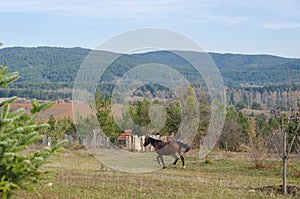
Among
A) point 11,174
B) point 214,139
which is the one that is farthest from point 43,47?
point 11,174

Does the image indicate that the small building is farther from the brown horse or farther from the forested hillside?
the forested hillside

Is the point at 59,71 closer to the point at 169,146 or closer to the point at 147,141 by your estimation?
the point at 147,141

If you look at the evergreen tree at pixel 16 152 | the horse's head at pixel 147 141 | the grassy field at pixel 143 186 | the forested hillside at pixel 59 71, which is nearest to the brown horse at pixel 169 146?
the horse's head at pixel 147 141

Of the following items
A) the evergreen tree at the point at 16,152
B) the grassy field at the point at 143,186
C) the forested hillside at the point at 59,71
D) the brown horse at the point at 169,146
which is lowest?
the grassy field at the point at 143,186

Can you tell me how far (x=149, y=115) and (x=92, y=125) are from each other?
4506mm

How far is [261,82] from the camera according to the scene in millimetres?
124438

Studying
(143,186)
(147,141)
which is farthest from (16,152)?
(147,141)

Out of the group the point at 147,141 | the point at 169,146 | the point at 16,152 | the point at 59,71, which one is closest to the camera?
the point at 16,152

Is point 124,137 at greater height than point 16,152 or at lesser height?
lesser

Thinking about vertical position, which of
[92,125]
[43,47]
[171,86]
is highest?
[43,47]

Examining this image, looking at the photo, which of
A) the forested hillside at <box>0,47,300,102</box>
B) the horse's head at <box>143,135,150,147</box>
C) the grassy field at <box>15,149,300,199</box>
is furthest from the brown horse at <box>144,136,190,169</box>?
the forested hillside at <box>0,47,300,102</box>

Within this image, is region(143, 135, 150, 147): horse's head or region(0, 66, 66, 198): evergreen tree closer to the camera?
region(0, 66, 66, 198): evergreen tree

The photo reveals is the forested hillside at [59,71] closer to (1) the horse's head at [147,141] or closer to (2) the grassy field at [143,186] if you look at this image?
(1) the horse's head at [147,141]

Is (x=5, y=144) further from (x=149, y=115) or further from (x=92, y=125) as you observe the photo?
(x=92, y=125)
